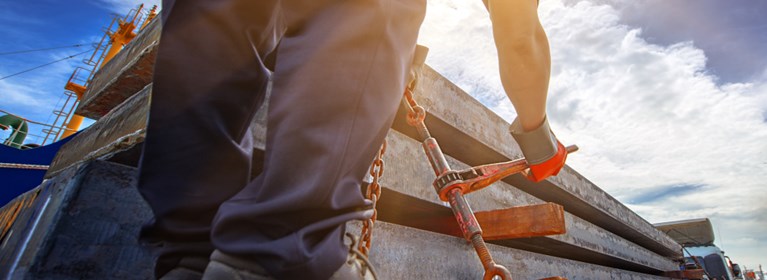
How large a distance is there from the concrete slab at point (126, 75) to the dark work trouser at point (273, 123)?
1146 millimetres

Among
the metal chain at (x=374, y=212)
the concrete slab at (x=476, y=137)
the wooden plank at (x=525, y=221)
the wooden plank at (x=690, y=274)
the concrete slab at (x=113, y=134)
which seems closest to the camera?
the metal chain at (x=374, y=212)

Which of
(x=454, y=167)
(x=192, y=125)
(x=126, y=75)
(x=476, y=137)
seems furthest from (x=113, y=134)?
(x=476, y=137)

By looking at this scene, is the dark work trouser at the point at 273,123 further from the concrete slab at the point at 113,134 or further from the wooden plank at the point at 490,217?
the wooden plank at the point at 490,217

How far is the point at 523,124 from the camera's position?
157cm

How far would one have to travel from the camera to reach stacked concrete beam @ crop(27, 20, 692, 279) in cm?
161

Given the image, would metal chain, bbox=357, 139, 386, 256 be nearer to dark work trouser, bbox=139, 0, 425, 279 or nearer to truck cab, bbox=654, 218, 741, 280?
dark work trouser, bbox=139, 0, 425, 279

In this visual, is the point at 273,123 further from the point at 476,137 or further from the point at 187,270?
the point at 476,137

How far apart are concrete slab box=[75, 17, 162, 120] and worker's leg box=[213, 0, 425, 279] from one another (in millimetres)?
1491

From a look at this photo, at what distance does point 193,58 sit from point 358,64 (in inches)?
17.6

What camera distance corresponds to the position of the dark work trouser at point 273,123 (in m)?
0.56

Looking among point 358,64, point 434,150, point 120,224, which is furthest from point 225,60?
point 434,150

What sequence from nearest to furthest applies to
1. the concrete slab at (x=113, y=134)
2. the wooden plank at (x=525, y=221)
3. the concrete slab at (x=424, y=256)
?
the concrete slab at (x=113, y=134)
the concrete slab at (x=424, y=256)
the wooden plank at (x=525, y=221)

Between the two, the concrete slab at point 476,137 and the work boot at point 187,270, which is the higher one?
the concrete slab at point 476,137

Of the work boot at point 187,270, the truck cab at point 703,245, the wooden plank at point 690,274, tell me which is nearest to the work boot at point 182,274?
the work boot at point 187,270
